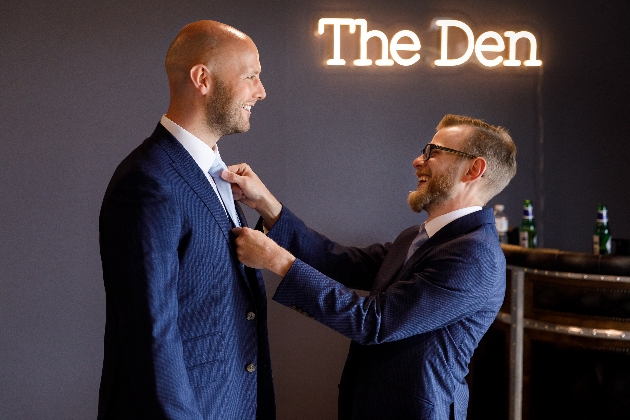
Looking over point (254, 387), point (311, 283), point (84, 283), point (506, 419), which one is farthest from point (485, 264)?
point (84, 283)

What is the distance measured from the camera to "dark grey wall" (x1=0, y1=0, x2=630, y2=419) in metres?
3.69

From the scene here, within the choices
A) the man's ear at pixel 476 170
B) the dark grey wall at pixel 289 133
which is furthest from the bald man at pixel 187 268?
the dark grey wall at pixel 289 133

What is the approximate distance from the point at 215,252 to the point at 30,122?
2.43m

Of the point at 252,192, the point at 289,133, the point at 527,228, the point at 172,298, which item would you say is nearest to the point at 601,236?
the point at 527,228

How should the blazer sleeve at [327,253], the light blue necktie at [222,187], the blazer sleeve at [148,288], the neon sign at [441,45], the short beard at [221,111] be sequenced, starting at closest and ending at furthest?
the blazer sleeve at [148,288]
the short beard at [221,111]
the light blue necktie at [222,187]
the blazer sleeve at [327,253]
the neon sign at [441,45]

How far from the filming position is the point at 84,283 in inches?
148

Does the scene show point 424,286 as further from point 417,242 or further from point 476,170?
point 476,170

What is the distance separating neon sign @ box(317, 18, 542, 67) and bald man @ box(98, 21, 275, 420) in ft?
7.00

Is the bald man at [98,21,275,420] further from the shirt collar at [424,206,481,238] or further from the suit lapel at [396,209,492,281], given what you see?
the shirt collar at [424,206,481,238]

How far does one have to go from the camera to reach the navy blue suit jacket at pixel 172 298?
1577 millimetres

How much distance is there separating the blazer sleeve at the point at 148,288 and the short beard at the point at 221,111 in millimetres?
284

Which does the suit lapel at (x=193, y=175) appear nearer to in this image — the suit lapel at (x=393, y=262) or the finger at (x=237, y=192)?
the finger at (x=237, y=192)

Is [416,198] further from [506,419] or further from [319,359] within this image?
[319,359]

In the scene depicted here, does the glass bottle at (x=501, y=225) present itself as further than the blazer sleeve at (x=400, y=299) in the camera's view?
Yes
